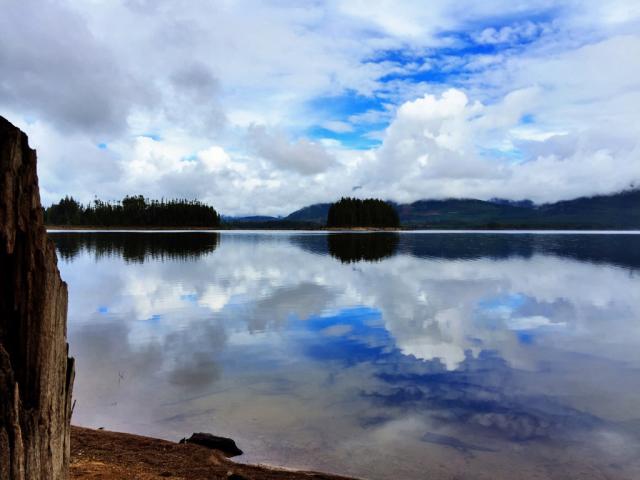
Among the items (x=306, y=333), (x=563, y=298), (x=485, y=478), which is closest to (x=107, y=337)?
(x=306, y=333)

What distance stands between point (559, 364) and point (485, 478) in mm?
10447

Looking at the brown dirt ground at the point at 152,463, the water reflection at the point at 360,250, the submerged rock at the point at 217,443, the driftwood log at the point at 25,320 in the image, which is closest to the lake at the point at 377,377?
the submerged rock at the point at 217,443

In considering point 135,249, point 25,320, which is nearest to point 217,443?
point 25,320

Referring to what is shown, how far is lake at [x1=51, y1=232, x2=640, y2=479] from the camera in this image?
11.1m

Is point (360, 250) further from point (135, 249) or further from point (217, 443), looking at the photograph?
point (217, 443)

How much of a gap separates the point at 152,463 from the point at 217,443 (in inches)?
64.7

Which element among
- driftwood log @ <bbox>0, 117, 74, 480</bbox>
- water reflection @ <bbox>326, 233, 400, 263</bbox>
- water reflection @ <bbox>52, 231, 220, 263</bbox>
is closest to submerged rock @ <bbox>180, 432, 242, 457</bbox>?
driftwood log @ <bbox>0, 117, 74, 480</bbox>

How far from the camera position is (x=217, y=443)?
35.3ft

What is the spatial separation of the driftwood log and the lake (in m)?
6.15

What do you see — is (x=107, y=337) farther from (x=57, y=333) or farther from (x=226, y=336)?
(x=57, y=333)

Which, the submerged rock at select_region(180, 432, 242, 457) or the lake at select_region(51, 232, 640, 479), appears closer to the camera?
the submerged rock at select_region(180, 432, 242, 457)

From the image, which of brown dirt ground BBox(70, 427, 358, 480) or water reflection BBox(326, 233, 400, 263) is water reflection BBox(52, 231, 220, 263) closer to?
water reflection BBox(326, 233, 400, 263)

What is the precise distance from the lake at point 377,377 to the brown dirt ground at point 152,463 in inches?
34.9

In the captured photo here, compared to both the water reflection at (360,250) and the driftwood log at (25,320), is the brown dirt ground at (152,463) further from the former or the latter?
the water reflection at (360,250)
